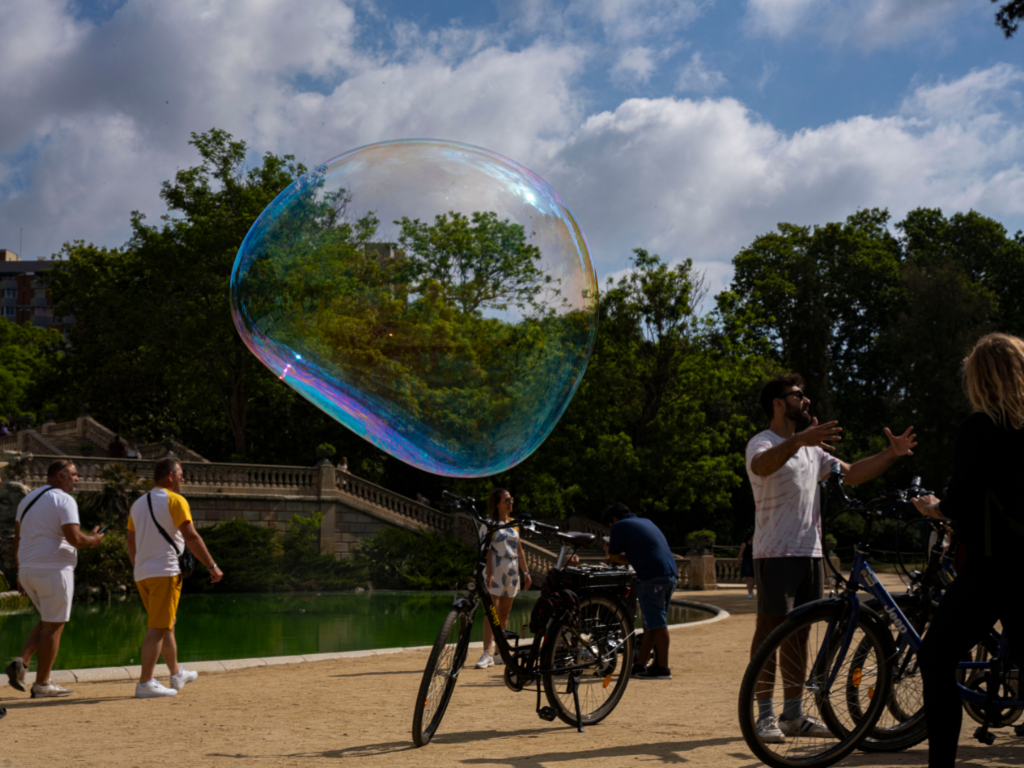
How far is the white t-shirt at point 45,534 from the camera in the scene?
21.7ft

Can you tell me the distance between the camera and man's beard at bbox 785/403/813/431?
16.0ft

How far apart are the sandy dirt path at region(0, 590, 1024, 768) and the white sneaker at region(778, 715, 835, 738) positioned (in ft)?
0.79

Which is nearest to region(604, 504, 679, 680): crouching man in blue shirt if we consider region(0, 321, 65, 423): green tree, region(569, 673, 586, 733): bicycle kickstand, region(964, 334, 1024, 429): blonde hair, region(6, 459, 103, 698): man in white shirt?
region(569, 673, 586, 733): bicycle kickstand

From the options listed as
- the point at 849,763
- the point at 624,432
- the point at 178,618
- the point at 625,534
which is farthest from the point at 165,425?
the point at 849,763

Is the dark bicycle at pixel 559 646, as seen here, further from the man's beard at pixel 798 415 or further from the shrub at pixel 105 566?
the shrub at pixel 105 566

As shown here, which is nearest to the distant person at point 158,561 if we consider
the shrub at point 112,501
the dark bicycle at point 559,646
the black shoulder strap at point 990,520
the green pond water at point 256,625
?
the dark bicycle at point 559,646

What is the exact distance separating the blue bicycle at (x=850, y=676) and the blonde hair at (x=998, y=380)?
0.95 metres

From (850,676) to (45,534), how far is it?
17.6 ft

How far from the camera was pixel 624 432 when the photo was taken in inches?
1214

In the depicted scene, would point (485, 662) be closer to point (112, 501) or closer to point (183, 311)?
point (112, 501)

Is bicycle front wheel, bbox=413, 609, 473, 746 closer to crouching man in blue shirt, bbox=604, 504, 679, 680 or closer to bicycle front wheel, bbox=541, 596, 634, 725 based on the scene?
bicycle front wheel, bbox=541, 596, 634, 725

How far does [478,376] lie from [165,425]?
3728 centimetres

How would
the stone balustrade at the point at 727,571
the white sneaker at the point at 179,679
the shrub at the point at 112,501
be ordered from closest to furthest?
the white sneaker at the point at 179,679 < the shrub at the point at 112,501 < the stone balustrade at the point at 727,571

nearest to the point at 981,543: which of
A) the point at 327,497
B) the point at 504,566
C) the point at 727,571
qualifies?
the point at 504,566
